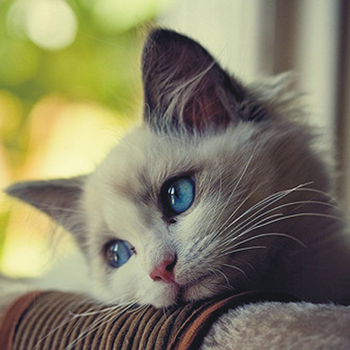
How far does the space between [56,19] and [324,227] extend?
1271 mm

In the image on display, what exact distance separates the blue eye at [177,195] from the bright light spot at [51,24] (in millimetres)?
1131

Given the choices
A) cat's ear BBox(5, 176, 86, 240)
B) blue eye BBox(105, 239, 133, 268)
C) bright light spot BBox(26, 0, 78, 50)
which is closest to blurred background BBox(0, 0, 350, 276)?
bright light spot BBox(26, 0, 78, 50)

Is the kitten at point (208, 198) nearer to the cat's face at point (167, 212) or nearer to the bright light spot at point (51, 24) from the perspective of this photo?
the cat's face at point (167, 212)

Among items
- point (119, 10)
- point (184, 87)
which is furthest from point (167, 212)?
point (119, 10)

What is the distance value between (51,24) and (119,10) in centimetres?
23

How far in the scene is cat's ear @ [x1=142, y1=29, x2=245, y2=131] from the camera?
37.8 inches

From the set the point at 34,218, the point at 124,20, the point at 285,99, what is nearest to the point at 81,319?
the point at 34,218

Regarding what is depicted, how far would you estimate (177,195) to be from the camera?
2.89 feet

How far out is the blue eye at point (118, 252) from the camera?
0.99 m

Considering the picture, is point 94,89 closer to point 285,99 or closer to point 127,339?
point 285,99

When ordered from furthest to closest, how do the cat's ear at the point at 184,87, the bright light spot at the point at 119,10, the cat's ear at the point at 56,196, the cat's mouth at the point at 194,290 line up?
the bright light spot at the point at 119,10, the cat's ear at the point at 56,196, the cat's ear at the point at 184,87, the cat's mouth at the point at 194,290

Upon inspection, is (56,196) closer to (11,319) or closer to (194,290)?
(11,319)

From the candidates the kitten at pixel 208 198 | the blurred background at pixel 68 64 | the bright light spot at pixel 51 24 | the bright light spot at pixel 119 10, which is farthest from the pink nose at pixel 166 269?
the bright light spot at pixel 51 24

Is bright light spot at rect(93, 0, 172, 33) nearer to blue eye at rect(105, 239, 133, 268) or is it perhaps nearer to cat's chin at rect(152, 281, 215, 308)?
blue eye at rect(105, 239, 133, 268)
